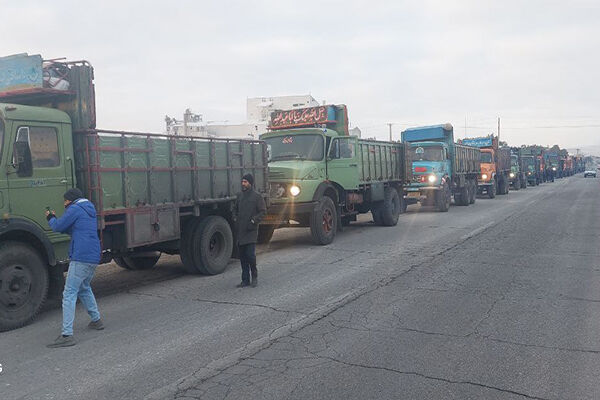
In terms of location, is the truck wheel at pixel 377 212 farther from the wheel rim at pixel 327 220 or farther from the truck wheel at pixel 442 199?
the truck wheel at pixel 442 199

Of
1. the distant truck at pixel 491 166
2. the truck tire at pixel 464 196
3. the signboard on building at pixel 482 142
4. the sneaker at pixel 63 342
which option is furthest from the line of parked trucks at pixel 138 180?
the signboard on building at pixel 482 142

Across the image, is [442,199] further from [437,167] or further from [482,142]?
[482,142]

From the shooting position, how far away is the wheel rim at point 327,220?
39.2 ft

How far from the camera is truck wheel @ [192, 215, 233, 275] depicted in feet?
28.2

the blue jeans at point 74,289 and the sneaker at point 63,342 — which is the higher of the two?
the blue jeans at point 74,289

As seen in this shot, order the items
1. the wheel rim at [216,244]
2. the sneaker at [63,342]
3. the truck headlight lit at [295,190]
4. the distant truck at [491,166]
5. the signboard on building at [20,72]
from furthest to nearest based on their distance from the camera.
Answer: the distant truck at [491,166] → the truck headlight lit at [295,190] → the wheel rim at [216,244] → the signboard on building at [20,72] → the sneaker at [63,342]

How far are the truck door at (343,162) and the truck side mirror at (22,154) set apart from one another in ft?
24.0

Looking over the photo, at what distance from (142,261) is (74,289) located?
162 inches

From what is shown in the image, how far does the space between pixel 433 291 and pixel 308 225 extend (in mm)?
4862

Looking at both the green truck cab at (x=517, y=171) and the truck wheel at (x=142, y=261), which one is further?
the green truck cab at (x=517, y=171)

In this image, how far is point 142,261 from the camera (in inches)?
377

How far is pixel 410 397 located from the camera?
3.96 metres

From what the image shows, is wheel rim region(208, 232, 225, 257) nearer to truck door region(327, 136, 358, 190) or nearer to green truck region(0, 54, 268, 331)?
green truck region(0, 54, 268, 331)

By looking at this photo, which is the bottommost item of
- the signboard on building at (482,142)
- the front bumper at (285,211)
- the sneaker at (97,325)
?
the sneaker at (97,325)
